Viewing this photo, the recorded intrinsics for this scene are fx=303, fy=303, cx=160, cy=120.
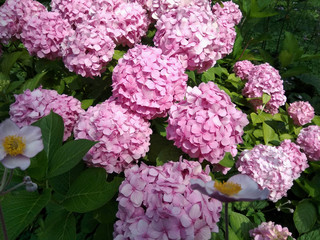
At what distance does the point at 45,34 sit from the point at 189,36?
2.67 feet

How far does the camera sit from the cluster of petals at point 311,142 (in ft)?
5.99

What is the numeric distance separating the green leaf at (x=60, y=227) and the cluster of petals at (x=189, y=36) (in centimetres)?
88

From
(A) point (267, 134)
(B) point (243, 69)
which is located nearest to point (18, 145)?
(A) point (267, 134)

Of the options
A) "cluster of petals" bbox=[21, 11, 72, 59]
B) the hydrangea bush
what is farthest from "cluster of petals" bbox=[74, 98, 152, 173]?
"cluster of petals" bbox=[21, 11, 72, 59]

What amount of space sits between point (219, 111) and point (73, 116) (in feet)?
2.30

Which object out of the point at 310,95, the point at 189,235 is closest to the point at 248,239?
the point at 189,235

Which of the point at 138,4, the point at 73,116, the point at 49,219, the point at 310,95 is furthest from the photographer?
the point at 310,95

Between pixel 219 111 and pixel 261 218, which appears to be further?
pixel 261 218

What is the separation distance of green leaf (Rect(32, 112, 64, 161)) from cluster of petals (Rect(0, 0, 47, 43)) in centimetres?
98

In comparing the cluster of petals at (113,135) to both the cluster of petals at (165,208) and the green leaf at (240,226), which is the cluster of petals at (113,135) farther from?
the green leaf at (240,226)

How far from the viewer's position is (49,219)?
117 centimetres

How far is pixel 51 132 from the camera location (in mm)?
1158

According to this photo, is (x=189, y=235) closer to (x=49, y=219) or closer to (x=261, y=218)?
(x=49, y=219)

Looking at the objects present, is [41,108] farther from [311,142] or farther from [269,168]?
[311,142]
